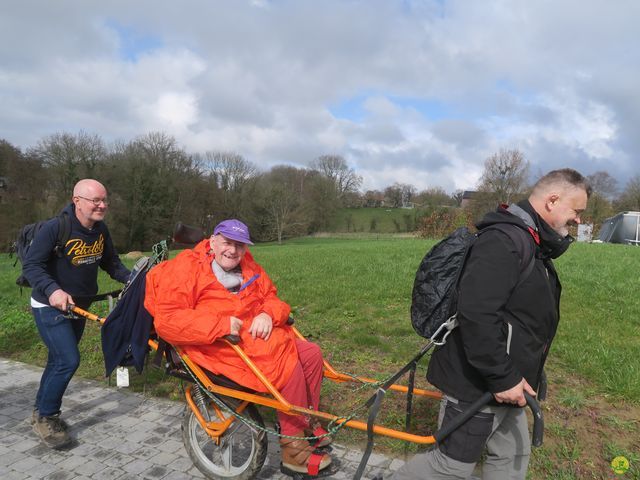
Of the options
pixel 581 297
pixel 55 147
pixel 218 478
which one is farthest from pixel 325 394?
pixel 55 147

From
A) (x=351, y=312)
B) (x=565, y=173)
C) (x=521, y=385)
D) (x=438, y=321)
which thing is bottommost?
(x=351, y=312)

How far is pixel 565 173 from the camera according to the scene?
2.35 metres

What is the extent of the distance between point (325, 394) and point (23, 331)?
5.49 meters

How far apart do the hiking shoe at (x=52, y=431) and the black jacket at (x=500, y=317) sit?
3146 mm

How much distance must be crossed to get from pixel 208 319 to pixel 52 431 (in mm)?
1987

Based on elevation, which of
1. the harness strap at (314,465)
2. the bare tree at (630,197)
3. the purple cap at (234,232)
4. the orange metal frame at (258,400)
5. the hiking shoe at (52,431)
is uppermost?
the bare tree at (630,197)

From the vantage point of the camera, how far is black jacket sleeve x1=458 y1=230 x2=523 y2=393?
83.4 inches

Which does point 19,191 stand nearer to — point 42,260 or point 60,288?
point 42,260

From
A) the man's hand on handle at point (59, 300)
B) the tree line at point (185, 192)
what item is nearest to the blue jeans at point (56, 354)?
the man's hand on handle at point (59, 300)

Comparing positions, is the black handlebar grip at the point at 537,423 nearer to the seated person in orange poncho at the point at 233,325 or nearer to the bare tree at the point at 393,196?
the seated person in orange poncho at the point at 233,325

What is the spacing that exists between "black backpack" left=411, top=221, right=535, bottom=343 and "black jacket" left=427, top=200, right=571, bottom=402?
0.08 m

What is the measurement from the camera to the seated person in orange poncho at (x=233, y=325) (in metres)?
2.99

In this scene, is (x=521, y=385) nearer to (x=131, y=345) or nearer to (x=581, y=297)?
(x=131, y=345)

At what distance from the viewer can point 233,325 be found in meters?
3.00
